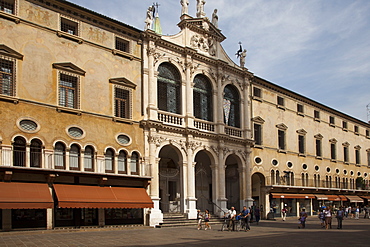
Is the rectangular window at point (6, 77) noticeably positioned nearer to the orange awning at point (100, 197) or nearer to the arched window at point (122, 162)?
the orange awning at point (100, 197)

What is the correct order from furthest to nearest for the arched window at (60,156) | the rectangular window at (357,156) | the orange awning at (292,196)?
the rectangular window at (357,156) → the orange awning at (292,196) → the arched window at (60,156)

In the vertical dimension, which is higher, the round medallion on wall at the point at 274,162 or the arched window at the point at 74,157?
the arched window at the point at 74,157

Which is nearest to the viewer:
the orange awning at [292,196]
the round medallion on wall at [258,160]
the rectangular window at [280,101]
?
the round medallion on wall at [258,160]

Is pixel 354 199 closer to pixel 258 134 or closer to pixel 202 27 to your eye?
pixel 258 134

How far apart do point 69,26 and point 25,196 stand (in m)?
11.0

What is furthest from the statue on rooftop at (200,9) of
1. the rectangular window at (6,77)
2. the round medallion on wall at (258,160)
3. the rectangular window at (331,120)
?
the rectangular window at (331,120)

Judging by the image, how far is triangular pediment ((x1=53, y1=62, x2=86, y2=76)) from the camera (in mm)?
25298

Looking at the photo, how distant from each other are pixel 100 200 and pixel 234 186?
17049mm

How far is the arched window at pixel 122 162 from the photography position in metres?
27.8

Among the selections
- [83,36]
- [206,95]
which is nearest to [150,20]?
[83,36]

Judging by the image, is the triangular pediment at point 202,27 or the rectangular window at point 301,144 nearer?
the triangular pediment at point 202,27

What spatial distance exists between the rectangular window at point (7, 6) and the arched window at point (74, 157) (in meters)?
8.31

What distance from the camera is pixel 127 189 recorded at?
27.1 metres

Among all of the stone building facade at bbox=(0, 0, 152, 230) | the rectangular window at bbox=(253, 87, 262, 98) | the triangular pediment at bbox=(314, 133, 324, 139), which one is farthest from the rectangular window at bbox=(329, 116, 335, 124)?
the stone building facade at bbox=(0, 0, 152, 230)
